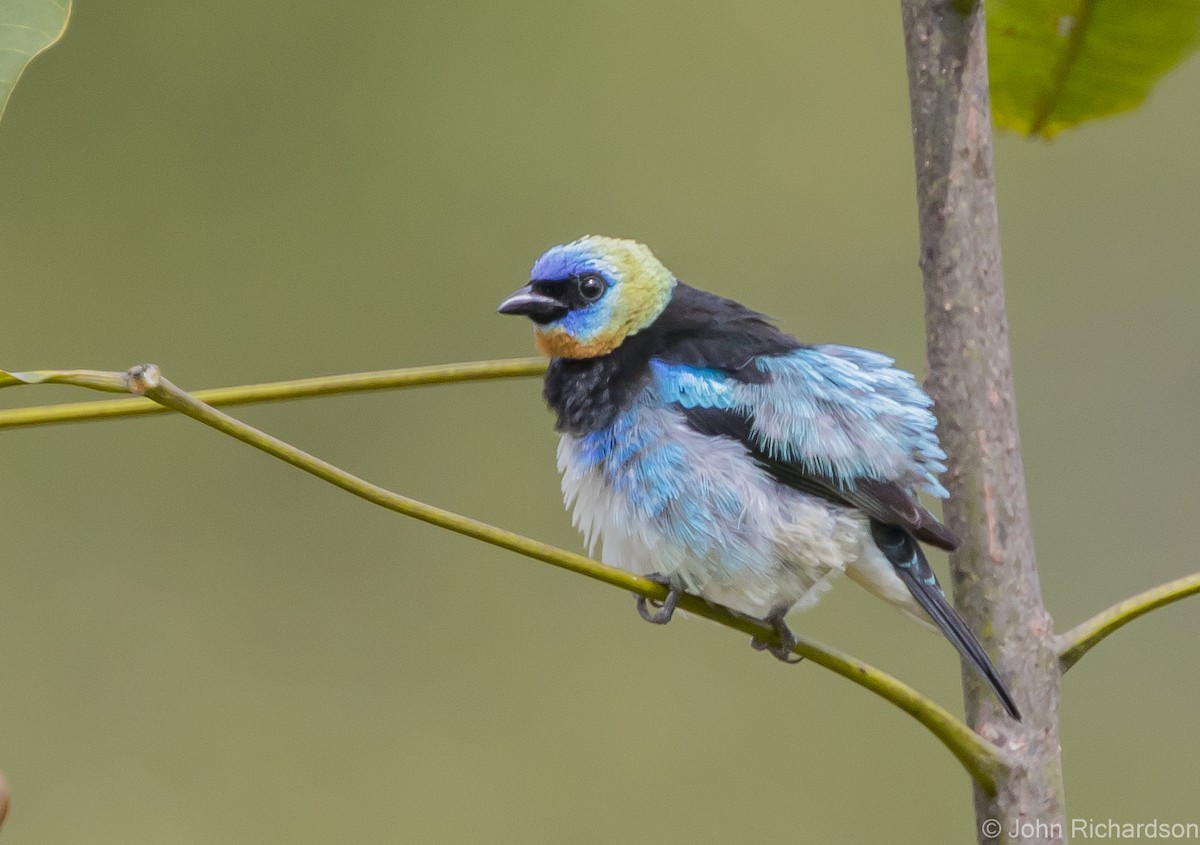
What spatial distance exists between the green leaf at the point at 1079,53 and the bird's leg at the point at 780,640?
506 mm

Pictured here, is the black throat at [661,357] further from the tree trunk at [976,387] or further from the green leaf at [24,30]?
the green leaf at [24,30]

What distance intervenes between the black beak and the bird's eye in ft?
0.08

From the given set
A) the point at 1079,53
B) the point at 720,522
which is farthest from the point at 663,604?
the point at 1079,53

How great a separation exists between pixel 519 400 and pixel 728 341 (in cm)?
188

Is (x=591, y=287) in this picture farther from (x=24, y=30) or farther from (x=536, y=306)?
(x=24, y=30)

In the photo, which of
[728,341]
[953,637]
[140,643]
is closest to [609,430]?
[728,341]

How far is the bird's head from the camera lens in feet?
4.67

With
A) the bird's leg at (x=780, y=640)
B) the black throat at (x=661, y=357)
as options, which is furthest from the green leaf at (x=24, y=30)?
the bird's leg at (x=780, y=640)

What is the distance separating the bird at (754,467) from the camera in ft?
4.13

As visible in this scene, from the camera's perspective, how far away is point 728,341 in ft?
4.48

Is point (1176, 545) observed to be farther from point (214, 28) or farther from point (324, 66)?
point (214, 28)

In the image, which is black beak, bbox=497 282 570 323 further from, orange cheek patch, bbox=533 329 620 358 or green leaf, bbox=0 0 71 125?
green leaf, bbox=0 0 71 125

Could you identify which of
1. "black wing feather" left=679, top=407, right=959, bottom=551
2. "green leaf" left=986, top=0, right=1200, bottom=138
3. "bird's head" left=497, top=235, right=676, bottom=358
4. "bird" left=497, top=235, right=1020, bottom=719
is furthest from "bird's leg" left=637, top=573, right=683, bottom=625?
"green leaf" left=986, top=0, right=1200, bottom=138

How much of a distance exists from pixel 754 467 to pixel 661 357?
Answer: 15 centimetres
